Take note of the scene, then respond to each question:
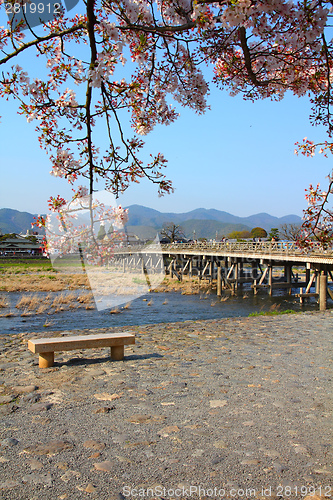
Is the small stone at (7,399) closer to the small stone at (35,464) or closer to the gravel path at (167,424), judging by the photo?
the gravel path at (167,424)

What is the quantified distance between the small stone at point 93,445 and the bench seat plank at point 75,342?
236cm

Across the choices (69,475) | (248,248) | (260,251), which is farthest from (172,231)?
(69,475)

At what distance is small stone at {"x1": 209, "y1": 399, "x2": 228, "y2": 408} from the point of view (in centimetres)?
428

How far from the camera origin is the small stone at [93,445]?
3.32 meters

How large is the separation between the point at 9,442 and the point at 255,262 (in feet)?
103

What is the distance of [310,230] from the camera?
4074 mm

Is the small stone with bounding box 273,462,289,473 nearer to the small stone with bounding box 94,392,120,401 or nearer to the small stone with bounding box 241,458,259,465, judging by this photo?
the small stone with bounding box 241,458,259,465

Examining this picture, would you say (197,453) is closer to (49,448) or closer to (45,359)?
(49,448)

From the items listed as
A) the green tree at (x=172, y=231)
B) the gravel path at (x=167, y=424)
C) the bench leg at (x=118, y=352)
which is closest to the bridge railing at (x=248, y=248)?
the bench leg at (x=118, y=352)

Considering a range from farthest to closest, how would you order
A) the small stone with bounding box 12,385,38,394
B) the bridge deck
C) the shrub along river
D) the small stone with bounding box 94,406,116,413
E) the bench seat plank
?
1. the bridge deck
2. the shrub along river
3. the bench seat plank
4. the small stone with bounding box 12,385,38,394
5. the small stone with bounding box 94,406,116,413

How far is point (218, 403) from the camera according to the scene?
436cm

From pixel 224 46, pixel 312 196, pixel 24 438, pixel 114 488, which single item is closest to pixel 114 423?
pixel 24 438

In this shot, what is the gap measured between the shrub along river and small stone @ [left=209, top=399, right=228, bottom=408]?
11.0m

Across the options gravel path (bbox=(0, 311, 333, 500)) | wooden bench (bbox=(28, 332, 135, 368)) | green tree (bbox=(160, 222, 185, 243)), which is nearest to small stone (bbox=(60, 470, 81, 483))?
gravel path (bbox=(0, 311, 333, 500))
